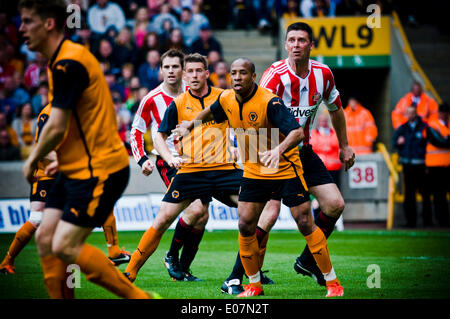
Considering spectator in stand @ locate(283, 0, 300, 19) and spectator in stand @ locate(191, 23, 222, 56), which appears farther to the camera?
spectator in stand @ locate(283, 0, 300, 19)

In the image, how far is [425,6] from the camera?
19922mm

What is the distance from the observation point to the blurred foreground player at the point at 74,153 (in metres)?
4.96

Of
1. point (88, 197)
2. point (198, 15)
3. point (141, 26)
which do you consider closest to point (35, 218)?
point (88, 197)

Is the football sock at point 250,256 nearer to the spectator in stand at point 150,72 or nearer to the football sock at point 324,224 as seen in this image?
the football sock at point 324,224

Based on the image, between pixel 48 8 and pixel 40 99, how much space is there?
1101 cm

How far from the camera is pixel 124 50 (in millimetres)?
17281

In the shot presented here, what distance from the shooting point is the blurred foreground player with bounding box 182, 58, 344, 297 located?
647 cm

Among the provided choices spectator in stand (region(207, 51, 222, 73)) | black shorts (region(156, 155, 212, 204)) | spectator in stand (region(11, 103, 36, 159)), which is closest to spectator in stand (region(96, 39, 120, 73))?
spectator in stand (region(207, 51, 222, 73))

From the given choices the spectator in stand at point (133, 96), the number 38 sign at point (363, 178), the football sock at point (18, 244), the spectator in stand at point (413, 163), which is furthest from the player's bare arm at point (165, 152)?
the number 38 sign at point (363, 178)

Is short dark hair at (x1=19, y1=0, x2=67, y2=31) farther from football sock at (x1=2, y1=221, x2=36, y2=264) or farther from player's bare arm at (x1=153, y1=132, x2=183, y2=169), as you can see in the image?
football sock at (x1=2, y1=221, x2=36, y2=264)

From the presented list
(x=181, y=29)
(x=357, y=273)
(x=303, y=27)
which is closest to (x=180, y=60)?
(x=303, y=27)

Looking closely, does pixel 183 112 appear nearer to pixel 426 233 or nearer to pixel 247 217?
pixel 247 217

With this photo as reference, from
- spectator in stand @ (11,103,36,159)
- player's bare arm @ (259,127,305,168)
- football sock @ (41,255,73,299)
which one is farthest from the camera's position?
spectator in stand @ (11,103,36,159)

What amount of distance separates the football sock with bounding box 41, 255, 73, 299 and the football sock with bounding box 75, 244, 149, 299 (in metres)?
0.24
